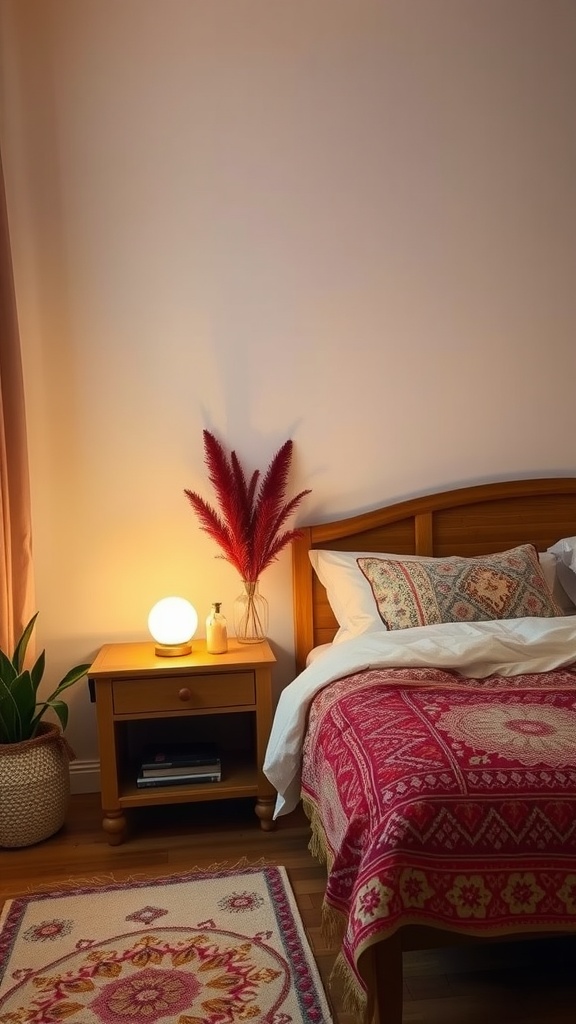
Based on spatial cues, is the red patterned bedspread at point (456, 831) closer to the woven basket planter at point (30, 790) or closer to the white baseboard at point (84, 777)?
the woven basket planter at point (30, 790)

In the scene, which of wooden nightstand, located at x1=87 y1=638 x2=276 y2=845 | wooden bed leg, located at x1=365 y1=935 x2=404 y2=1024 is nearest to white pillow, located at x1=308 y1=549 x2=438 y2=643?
wooden nightstand, located at x1=87 y1=638 x2=276 y2=845

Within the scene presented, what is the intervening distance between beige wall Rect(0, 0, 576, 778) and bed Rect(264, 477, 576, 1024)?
178 millimetres

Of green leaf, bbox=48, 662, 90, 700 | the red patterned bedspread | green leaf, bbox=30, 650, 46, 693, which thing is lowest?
the red patterned bedspread

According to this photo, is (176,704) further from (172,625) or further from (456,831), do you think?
(456,831)

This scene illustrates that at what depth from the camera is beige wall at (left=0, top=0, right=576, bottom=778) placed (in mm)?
2932

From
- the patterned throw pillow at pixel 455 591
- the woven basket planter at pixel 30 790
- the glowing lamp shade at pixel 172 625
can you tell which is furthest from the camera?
the glowing lamp shade at pixel 172 625

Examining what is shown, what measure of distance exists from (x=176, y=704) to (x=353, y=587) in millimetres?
704

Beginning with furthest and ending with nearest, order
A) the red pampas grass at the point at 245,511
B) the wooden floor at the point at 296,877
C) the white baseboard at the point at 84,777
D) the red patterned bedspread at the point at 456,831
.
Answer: the white baseboard at the point at 84,777
the red pampas grass at the point at 245,511
the wooden floor at the point at 296,877
the red patterned bedspread at the point at 456,831

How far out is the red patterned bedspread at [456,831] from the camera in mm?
1541

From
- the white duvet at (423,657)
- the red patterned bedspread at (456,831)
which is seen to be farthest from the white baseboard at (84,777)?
the red patterned bedspread at (456,831)

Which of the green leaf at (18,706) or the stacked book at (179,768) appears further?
the stacked book at (179,768)

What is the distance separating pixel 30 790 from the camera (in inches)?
101

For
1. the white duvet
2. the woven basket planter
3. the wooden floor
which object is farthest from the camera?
the woven basket planter

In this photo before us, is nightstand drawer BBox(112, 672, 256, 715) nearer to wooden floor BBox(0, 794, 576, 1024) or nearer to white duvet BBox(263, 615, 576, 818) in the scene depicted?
white duvet BBox(263, 615, 576, 818)
